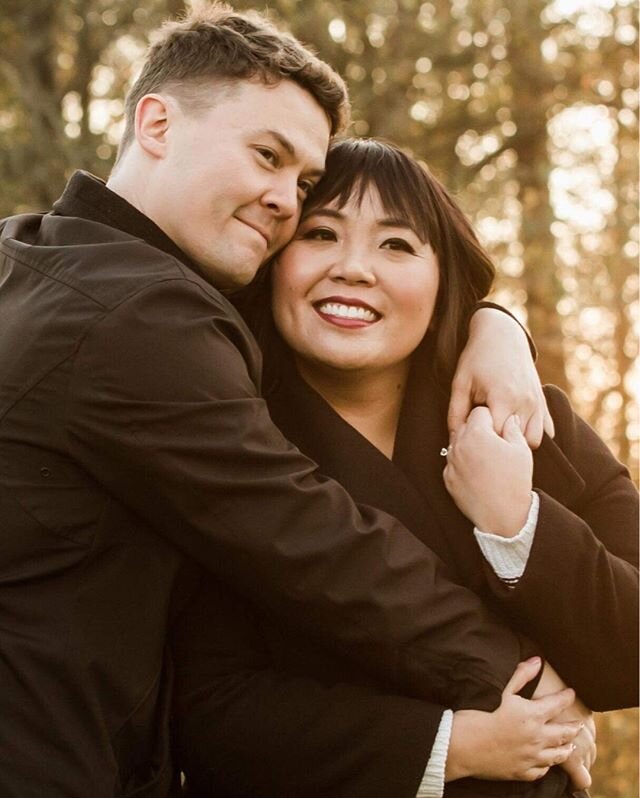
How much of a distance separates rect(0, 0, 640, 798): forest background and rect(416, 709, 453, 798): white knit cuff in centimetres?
565

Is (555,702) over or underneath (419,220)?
underneath

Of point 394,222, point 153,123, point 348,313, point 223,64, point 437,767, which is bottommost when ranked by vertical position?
point 437,767

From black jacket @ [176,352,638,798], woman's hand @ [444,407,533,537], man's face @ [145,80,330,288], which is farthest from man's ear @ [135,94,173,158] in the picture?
woman's hand @ [444,407,533,537]

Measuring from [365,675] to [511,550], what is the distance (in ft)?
1.37

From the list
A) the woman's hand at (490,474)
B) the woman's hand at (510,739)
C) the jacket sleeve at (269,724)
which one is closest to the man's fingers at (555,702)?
the woman's hand at (510,739)

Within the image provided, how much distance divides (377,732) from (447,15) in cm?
669

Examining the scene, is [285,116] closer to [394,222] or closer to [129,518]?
[394,222]

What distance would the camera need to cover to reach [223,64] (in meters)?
2.64

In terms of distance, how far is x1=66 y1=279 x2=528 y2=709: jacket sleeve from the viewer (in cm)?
205

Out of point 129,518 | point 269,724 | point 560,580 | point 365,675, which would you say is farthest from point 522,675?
point 129,518

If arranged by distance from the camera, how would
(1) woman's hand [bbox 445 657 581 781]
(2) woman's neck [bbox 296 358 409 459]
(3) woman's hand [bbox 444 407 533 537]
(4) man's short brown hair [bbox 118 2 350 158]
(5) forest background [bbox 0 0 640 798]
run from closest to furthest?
1. (1) woman's hand [bbox 445 657 581 781]
2. (3) woman's hand [bbox 444 407 533 537]
3. (4) man's short brown hair [bbox 118 2 350 158]
4. (2) woman's neck [bbox 296 358 409 459]
5. (5) forest background [bbox 0 0 640 798]

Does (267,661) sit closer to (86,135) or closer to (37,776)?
(37,776)

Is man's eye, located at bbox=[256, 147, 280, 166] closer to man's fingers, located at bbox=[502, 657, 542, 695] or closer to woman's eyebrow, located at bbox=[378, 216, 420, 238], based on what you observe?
woman's eyebrow, located at bbox=[378, 216, 420, 238]

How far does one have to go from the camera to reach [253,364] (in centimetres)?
229
